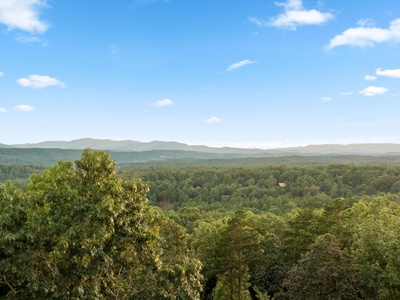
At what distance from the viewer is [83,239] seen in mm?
10141

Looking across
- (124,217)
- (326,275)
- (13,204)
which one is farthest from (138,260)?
(326,275)

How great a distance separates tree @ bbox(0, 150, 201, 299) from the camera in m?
10.2

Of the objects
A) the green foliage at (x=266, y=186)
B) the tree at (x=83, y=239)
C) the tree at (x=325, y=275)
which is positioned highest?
the tree at (x=83, y=239)

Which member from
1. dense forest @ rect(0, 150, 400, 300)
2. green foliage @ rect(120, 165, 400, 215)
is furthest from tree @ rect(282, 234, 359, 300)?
green foliage @ rect(120, 165, 400, 215)

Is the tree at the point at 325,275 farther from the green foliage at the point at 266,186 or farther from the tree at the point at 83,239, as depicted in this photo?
the green foliage at the point at 266,186

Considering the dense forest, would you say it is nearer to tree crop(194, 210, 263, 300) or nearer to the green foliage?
tree crop(194, 210, 263, 300)

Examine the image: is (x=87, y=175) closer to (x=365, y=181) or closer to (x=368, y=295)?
(x=368, y=295)

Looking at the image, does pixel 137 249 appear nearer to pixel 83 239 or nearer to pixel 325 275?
pixel 83 239

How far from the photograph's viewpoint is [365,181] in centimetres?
10131

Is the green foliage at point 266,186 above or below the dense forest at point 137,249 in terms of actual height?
below

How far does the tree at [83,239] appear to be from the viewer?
10195mm

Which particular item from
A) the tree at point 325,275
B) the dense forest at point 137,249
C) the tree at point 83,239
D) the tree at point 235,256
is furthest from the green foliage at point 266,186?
the tree at point 83,239

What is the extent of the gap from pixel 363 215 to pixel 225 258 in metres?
12.9

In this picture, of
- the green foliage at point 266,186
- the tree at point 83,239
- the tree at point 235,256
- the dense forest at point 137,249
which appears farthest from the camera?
the green foliage at point 266,186
